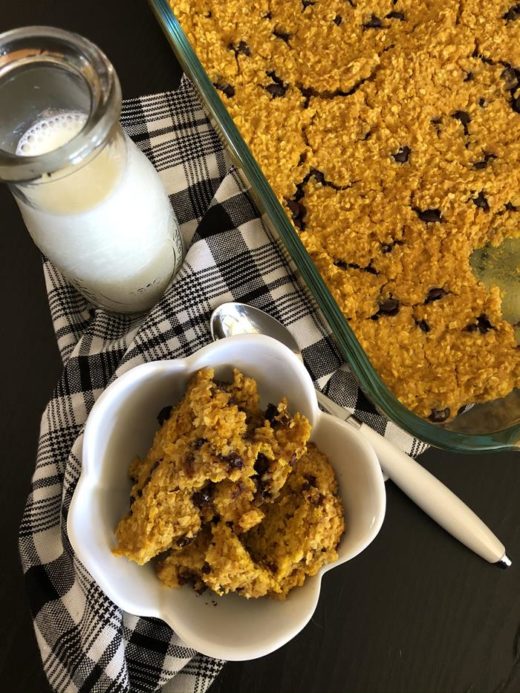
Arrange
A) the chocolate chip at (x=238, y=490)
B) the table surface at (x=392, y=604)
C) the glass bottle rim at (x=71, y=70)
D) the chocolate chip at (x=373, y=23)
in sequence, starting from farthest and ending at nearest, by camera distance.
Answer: the chocolate chip at (x=373, y=23)
the table surface at (x=392, y=604)
the chocolate chip at (x=238, y=490)
the glass bottle rim at (x=71, y=70)

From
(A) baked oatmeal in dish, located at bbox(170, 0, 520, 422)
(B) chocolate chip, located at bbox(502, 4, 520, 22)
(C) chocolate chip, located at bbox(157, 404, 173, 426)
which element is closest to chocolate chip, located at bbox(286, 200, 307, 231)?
(A) baked oatmeal in dish, located at bbox(170, 0, 520, 422)

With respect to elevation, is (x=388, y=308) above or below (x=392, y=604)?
above

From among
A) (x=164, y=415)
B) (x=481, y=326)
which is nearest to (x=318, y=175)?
(x=481, y=326)

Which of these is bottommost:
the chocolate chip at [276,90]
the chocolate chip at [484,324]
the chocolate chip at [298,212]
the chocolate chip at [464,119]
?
the chocolate chip at [484,324]

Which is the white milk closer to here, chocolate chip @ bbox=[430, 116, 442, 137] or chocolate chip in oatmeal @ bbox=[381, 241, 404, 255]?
chocolate chip in oatmeal @ bbox=[381, 241, 404, 255]

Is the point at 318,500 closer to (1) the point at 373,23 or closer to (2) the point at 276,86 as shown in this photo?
(2) the point at 276,86

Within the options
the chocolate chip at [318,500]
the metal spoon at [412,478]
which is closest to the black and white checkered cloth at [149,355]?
the metal spoon at [412,478]

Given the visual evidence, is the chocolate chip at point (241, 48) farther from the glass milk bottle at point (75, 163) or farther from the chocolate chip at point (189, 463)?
the chocolate chip at point (189, 463)
